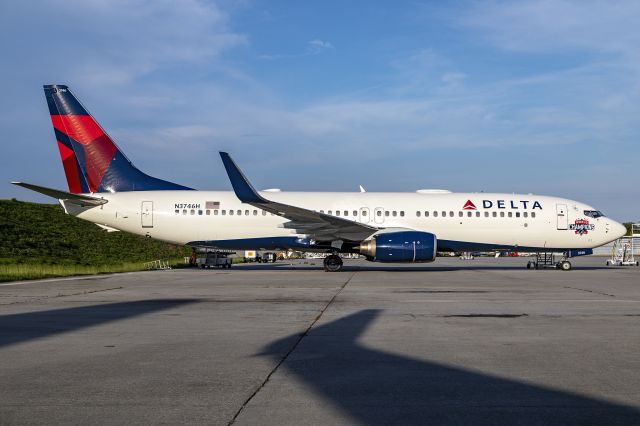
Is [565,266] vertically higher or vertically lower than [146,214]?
lower

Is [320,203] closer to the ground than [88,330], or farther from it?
farther from it

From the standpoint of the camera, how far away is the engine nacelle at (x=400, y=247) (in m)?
24.4

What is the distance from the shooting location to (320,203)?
2722 cm

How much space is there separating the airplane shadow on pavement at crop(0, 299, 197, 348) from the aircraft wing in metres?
11.3

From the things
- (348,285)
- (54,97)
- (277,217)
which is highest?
(54,97)

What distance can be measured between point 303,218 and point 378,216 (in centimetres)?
380

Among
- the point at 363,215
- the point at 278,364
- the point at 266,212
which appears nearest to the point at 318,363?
the point at 278,364

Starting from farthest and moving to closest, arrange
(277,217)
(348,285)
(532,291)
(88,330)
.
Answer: (277,217) → (348,285) → (532,291) → (88,330)

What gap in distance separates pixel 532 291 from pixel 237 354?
1118 cm

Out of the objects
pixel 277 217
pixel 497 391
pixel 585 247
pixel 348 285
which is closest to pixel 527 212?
pixel 585 247

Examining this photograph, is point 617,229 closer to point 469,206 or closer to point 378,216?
point 469,206

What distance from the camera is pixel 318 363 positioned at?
246 inches

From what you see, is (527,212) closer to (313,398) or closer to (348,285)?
(348,285)

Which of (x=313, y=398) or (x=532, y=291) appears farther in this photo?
(x=532, y=291)
